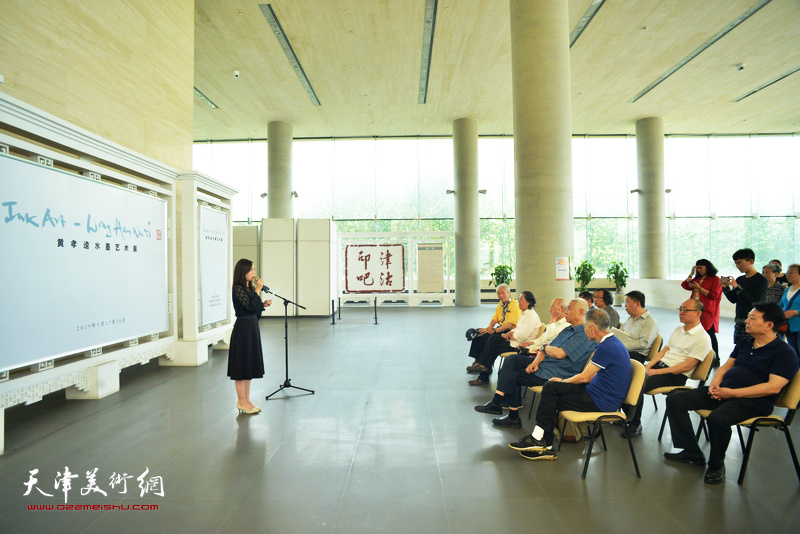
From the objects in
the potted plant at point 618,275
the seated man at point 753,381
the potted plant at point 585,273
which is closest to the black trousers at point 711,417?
the seated man at point 753,381

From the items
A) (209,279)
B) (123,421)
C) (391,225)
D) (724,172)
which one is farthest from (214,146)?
(724,172)

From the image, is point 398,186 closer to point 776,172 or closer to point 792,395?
point 776,172

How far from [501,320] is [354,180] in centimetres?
1544

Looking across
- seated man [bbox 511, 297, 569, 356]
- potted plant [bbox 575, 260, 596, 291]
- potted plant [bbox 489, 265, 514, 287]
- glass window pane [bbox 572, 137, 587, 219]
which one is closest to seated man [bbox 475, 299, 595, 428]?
seated man [bbox 511, 297, 569, 356]

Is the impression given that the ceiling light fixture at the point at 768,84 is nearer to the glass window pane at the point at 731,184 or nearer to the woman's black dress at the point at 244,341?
the glass window pane at the point at 731,184

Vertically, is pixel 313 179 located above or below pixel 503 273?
above

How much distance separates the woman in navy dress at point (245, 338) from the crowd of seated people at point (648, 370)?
2.48 meters

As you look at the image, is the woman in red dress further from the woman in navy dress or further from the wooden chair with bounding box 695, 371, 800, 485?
the woman in navy dress

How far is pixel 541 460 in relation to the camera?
3545 millimetres

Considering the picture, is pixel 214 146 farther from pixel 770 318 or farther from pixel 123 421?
pixel 770 318

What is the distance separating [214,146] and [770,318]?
22.3 m

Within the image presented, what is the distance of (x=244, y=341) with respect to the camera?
4.73 metres

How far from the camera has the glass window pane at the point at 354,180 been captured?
20.7 meters

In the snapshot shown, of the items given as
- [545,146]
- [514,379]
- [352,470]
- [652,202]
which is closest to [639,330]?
[514,379]
